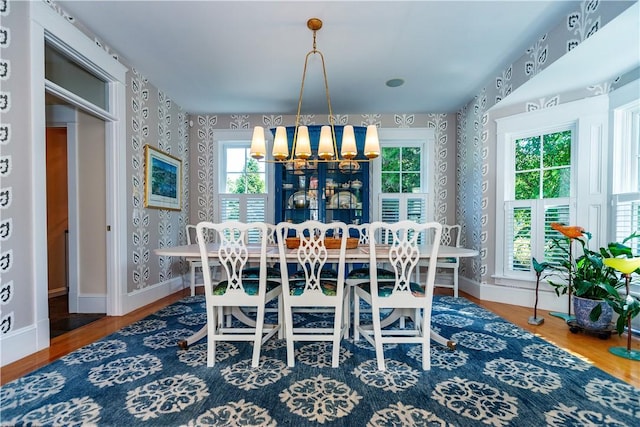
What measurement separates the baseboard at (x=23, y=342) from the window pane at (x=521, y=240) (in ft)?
14.6

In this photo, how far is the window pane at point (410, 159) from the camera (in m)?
4.42

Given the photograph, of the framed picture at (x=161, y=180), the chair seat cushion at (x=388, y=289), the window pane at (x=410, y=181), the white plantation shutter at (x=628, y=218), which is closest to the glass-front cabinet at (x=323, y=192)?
the window pane at (x=410, y=181)

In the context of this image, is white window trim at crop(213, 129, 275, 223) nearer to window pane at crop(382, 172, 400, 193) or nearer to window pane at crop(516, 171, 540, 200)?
window pane at crop(382, 172, 400, 193)

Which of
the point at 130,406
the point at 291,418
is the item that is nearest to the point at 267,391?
the point at 291,418

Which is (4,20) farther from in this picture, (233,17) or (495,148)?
(495,148)

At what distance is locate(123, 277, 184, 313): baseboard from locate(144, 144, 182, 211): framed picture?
95 centimetres

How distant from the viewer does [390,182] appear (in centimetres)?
441

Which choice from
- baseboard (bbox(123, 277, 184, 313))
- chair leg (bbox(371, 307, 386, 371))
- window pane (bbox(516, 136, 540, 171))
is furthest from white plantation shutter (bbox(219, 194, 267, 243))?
window pane (bbox(516, 136, 540, 171))

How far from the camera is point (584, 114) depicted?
2.86m

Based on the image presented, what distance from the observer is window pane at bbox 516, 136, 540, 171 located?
331cm

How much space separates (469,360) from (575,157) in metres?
2.49

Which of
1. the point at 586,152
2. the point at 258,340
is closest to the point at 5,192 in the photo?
the point at 258,340

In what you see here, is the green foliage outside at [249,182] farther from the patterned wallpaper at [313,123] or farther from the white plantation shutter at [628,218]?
the white plantation shutter at [628,218]

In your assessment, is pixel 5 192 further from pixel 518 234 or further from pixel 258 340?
pixel 518 234
